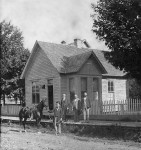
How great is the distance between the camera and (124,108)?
20266mm

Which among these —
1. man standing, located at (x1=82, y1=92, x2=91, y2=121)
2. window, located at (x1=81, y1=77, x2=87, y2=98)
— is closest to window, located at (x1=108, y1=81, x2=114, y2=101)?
window, located at (x1=81, y1=77, x2=87, y2=98)

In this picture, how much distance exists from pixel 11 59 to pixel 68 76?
1091 cm

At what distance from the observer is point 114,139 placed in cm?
1464

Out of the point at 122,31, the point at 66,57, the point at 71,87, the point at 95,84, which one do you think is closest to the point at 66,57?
the point at 66,57

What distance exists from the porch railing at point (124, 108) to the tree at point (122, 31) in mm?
2859

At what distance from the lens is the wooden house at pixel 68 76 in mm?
23938

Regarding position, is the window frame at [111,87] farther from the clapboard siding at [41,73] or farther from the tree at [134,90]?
the tree at [134,90]

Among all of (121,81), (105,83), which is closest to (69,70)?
(105,83)

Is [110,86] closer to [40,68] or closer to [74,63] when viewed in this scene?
[74,63]

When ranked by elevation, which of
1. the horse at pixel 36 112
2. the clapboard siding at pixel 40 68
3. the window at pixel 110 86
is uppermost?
the clapboard siding at pixel 40 68

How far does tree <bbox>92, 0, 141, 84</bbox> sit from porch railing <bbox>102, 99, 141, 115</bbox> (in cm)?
286

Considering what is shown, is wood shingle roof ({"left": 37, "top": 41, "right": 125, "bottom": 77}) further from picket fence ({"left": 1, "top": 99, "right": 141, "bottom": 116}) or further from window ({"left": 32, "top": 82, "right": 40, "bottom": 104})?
picket fence ({"left": 1, "top": 99, "right": 141, "bottom": 116})

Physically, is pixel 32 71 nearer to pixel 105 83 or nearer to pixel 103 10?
pixel 105 83

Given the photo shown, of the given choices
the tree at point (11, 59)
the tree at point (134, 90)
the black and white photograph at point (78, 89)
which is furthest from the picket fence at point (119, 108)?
the tree at point (11, 59)
